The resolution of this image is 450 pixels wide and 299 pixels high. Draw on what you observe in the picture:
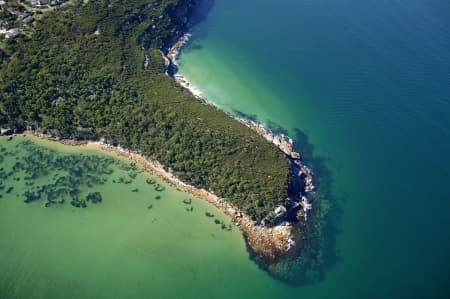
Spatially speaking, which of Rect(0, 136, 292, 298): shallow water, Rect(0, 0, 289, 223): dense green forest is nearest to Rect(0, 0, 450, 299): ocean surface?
Rect(0, 136, 292, 298): shallow water

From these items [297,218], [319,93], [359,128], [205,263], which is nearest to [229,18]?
[319,93]

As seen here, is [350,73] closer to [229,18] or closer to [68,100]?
[229,18]

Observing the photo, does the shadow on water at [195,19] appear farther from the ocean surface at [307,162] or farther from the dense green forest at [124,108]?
the dense green forest at [124,108]

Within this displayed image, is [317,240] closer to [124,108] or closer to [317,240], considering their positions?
[317,240]

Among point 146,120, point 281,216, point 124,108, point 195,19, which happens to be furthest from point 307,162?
point 195,19

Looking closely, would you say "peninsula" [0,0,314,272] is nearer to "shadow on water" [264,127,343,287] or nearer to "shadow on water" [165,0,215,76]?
"shadow on water" [264,127,343,287]

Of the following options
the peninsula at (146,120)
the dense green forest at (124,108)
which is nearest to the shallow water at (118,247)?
the peninsula at (146,120)
